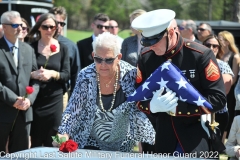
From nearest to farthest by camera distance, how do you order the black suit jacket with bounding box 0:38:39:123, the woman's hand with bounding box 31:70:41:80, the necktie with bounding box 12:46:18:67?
the black suit jacket with bounding box 0:38:39:123
the necktie with bounding box 12:46:18:67
the woman's hand with bounding box 31:70:41:80

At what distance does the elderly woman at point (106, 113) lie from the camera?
15.6 feet

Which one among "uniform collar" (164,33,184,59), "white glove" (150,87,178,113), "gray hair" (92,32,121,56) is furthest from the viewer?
"gray hair" (92,32,121,56)

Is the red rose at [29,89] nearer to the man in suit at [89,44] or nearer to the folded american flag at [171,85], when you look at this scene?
the man in suit at [89,44]

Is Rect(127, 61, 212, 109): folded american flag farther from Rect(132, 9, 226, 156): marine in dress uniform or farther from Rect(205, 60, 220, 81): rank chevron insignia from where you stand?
Rect(205, 60, 220, 81): rank chevron insignia

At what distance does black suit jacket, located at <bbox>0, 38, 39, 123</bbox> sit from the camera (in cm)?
667

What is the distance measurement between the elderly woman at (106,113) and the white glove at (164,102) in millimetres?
537

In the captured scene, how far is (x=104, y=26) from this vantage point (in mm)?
9109

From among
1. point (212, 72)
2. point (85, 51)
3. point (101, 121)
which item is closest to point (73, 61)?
point (85, 51)

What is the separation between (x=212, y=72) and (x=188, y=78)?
0.20 m

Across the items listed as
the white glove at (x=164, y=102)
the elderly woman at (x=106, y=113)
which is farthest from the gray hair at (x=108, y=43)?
the white glove at (x=164, y=102)

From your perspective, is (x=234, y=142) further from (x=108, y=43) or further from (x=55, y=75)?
(x=55, y=75)

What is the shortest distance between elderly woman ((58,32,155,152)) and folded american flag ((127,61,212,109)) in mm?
432

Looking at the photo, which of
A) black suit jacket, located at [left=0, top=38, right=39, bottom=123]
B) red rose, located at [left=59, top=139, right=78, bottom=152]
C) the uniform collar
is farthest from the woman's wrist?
red rose, located at [left=59, top=139, right=78, bottom=152]

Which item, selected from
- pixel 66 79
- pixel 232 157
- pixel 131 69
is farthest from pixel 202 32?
pixel 131 69
